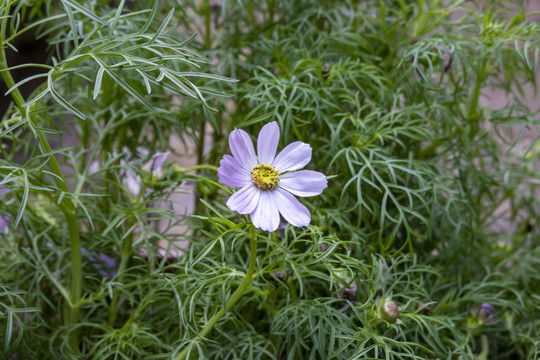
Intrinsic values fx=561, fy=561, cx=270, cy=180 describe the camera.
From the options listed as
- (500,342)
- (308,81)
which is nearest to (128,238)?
(308,81)

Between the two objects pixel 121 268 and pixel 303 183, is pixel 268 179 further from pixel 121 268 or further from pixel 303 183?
pixel 121 268

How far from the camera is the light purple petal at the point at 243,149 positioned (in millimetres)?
572

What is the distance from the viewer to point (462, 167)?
2.96ft

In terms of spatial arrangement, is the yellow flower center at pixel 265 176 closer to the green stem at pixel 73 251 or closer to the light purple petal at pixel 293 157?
the light purple petal at pixel 293 157

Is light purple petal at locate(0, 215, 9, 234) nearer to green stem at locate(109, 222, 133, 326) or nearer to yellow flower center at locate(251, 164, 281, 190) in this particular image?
green stem at locate(109, 222, 133, 326)

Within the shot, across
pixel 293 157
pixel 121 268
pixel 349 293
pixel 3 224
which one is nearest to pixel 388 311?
pixel 349 293

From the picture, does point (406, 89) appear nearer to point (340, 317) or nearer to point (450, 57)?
point (450, 57)

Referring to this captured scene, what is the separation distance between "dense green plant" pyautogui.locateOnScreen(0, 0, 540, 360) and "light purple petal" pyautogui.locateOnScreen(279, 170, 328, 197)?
0.19ft

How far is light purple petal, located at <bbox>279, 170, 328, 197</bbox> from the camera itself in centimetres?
59

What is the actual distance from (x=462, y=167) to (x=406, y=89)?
0.16 meters

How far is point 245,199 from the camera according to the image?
0.56m

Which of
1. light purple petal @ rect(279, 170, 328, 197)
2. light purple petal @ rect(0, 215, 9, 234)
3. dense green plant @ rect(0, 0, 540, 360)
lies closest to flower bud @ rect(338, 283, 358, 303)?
dense green plant @ rect(0, 0, 540, 360)

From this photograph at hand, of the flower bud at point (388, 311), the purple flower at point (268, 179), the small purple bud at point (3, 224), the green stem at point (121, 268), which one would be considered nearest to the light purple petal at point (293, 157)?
the purple flower at point (268, 179)

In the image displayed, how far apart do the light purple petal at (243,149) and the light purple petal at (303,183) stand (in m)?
0.04
